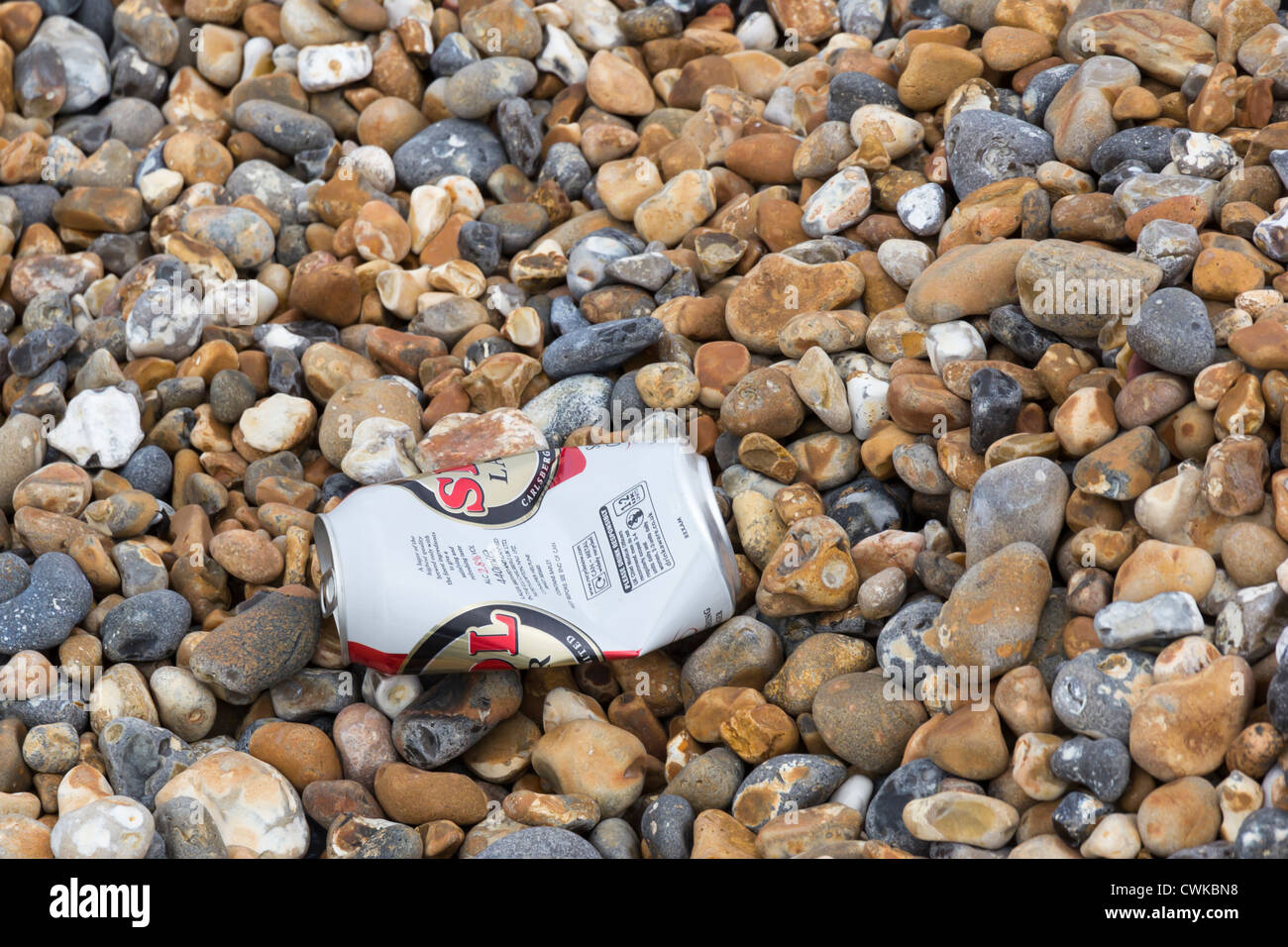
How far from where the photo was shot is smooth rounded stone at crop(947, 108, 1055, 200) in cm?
232

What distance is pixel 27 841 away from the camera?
1590 millimetres

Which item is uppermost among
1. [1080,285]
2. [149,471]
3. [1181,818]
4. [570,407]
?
[1080,285]

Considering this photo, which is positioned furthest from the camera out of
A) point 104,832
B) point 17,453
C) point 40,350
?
point 40,350

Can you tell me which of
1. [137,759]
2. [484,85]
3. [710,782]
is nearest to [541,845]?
[710,782]

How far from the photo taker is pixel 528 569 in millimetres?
1835

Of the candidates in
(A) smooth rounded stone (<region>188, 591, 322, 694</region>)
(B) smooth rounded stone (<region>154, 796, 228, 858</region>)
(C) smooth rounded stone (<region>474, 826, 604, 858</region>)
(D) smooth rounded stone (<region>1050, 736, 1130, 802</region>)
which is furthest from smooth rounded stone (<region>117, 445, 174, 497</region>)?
(D) smooth rounded stone (<region>1050, 736, 1130, 802</region>)

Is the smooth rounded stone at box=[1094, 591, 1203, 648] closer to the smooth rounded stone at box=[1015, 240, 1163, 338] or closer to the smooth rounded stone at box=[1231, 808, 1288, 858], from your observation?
the smooth rounded stone at box=[1231, 808, 1288, 858]

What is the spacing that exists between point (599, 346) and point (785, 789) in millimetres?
952

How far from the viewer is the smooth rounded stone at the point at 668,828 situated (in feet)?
5.47

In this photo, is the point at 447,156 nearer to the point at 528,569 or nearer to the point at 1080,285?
the point at 528,569

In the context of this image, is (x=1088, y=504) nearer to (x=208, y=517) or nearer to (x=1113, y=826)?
(x=1113, y=826)

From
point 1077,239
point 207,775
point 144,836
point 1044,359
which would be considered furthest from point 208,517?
point 1077,239

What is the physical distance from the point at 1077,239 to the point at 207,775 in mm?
1697

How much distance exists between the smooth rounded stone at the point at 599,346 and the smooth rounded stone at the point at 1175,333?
87 cm
